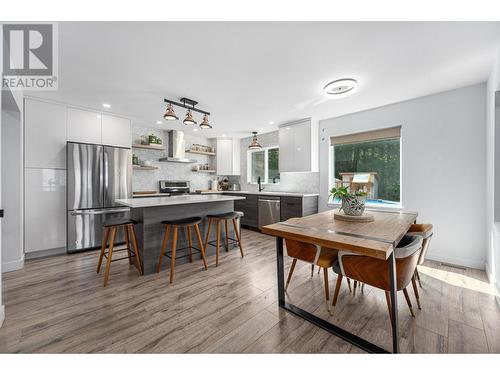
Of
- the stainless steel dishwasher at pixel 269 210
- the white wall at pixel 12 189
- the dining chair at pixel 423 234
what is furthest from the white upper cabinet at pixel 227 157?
the dining chair at pixel 423 234

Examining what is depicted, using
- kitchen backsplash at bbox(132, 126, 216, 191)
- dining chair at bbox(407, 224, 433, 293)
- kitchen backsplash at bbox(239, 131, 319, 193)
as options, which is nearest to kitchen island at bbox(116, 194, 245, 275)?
kitchen backsplash at bbox(132, 126, 216, 191)

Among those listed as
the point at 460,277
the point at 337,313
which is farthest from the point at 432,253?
the point at 337,313

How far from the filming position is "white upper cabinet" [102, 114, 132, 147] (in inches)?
144

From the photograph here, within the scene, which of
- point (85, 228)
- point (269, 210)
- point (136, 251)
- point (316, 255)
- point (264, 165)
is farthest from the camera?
point (264, 165)

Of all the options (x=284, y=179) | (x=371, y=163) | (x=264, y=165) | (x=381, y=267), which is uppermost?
(x=264, y=165)

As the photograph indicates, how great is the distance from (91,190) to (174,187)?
6.23 ft

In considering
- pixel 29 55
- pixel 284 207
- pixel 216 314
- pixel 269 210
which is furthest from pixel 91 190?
pixel 284 207

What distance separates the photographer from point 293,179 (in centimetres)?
498

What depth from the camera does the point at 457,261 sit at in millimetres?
2836

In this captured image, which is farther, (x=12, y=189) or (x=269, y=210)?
(x=269, y=210)

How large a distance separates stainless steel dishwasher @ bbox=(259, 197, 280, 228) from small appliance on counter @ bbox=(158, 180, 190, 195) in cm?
206

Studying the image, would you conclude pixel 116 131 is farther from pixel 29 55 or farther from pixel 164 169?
pixel 29 55

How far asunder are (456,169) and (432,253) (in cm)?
126

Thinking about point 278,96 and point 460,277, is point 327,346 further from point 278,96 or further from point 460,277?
point 278,96
